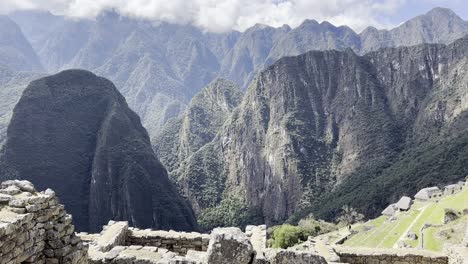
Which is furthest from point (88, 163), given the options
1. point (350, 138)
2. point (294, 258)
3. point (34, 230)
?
point (294, 258)

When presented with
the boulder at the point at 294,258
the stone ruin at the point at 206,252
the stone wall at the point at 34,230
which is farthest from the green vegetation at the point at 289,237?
the stone wall at the point at 34,230

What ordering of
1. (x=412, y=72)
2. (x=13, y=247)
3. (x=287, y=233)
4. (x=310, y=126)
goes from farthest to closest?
(x=310, y=126), (x=412, y=72), (x=287, y=233), (x=13, y=247)

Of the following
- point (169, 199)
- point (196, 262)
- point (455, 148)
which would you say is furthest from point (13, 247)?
point (455, 148)

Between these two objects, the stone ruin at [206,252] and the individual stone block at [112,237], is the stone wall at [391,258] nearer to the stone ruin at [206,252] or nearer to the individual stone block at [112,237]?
the stone ruin at [206,252]

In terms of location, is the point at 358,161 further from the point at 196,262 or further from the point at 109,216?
the point at 196,262

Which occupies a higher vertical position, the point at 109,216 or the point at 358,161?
the point at 358,161

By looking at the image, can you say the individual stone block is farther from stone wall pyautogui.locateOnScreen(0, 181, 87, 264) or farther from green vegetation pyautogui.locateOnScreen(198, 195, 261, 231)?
green vegetation pyautogui.locateOnScreen(198, 195, 261, 231)
